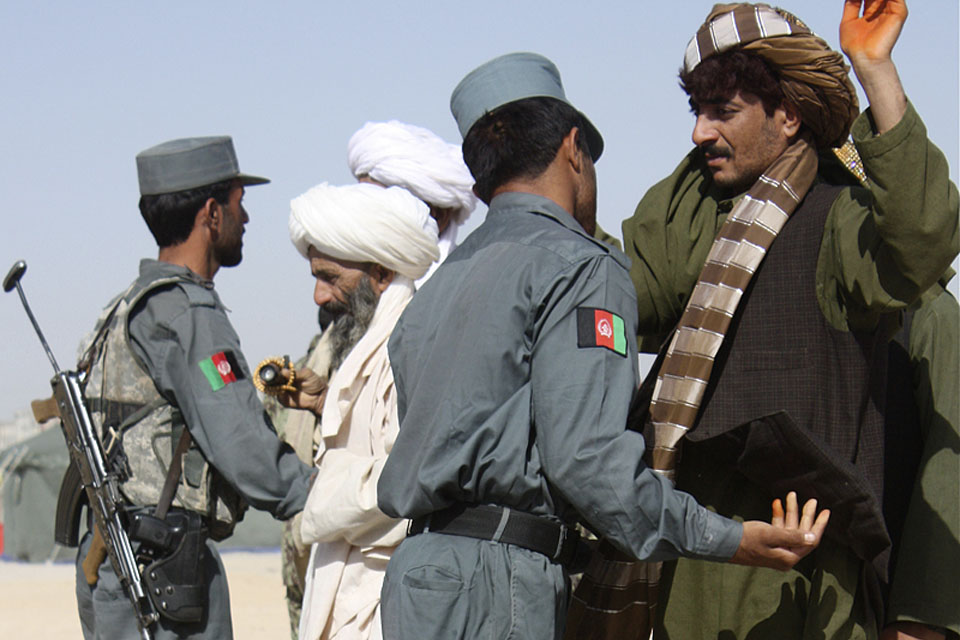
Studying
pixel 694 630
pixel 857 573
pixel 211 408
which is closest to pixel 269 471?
pixel 211 408

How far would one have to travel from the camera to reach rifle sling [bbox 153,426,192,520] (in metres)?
4.13

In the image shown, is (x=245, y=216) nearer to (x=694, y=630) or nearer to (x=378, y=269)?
(x=378, y=269)

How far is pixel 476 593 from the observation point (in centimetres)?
252

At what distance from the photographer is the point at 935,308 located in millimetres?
3113

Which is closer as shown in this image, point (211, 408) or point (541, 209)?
point (541, 209)

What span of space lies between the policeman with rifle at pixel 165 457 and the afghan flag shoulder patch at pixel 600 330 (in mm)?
1961

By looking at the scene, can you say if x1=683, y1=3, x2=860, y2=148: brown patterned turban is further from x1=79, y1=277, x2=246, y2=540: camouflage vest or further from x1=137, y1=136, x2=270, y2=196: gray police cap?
x1=137, y1=136, x2=270, y2=196: gray police cap

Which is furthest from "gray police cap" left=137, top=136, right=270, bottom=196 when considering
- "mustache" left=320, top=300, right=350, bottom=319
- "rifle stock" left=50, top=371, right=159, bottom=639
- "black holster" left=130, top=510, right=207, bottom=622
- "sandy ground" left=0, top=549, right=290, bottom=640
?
"sandy ground" left=0, top=549, right=290, bottom=640

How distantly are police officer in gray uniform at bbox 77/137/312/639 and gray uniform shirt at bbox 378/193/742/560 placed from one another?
161 cm

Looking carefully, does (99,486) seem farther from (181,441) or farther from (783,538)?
(783,538)

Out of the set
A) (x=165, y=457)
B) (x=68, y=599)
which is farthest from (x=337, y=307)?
(x=68, y=599)

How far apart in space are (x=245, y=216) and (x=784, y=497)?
272 centimetres

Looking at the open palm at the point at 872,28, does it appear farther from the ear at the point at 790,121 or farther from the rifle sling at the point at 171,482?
the rifle sling at the point at 171,482

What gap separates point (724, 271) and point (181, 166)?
8.26 ft
